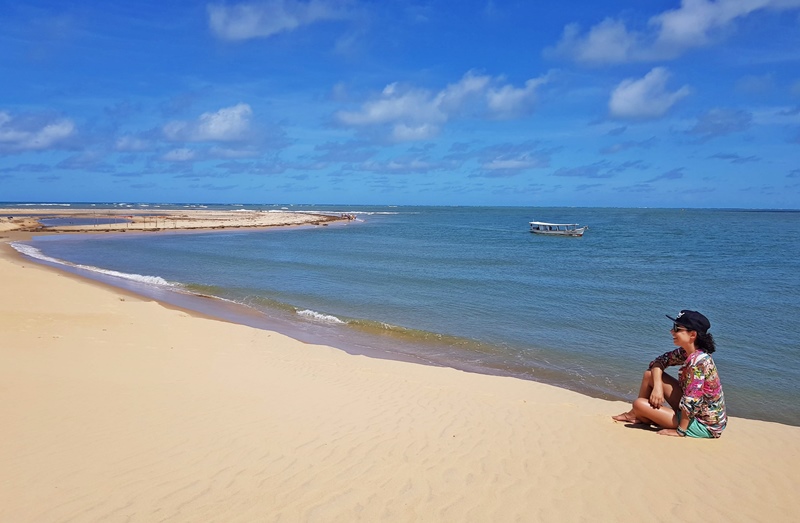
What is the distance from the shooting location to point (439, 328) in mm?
14453

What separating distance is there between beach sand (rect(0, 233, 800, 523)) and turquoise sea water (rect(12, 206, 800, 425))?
272 centimetres

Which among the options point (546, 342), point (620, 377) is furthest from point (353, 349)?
point (620, 377)

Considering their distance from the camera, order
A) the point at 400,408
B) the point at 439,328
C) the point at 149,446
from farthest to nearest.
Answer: the point at 439,328 < the point at 400,408 < the point at 149,446

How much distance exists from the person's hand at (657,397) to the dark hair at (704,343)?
67cm

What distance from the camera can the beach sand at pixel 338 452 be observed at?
444cm

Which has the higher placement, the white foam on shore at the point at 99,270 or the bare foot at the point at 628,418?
the bare foot at the point at 628,418

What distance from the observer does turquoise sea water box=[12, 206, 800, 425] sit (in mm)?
11273

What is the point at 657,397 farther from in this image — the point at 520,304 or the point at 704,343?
the point at 520,304

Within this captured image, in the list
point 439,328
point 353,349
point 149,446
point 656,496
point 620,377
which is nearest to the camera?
point 656,496

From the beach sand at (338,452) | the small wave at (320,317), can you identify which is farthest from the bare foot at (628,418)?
the small wave at (320,317)

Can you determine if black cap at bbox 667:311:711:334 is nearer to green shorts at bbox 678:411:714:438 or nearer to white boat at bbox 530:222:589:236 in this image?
green shorts at bbox 678:411:714:438

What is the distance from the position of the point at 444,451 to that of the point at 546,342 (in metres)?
8.08

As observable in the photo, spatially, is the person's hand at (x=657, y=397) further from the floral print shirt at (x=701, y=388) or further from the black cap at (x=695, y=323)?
the black cap at (x=695, y=323)

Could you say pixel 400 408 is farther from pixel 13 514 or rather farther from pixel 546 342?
pixel 546 342
